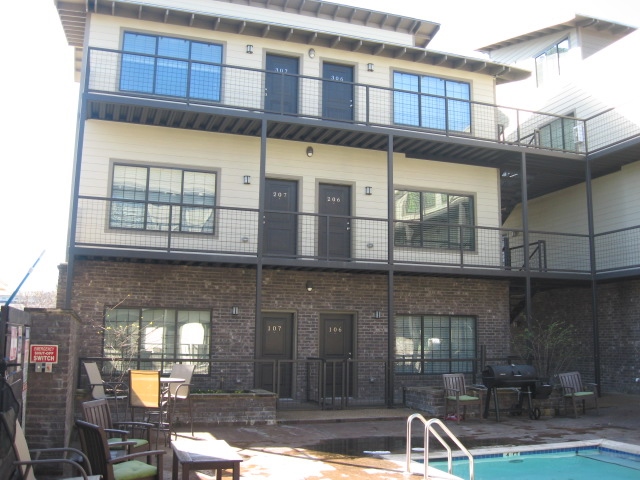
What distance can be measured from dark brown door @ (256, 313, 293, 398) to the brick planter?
2887 mm

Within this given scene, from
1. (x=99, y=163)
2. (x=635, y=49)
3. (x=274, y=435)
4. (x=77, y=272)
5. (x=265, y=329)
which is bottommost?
(x=274, y=435)

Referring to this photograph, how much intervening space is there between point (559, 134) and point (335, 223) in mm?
7141

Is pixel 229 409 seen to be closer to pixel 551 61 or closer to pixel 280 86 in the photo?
pixel 280 86

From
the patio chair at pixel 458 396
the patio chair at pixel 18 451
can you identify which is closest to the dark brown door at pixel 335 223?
the patio chair at pixel 458 396

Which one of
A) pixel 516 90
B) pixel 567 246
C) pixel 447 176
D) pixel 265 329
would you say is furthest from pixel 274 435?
pixel 516 90

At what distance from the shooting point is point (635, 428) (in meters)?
10.8

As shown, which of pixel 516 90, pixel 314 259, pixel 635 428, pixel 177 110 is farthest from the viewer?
pixel 516 90

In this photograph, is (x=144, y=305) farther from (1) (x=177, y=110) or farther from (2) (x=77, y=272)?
(1) (x=177, y=110)

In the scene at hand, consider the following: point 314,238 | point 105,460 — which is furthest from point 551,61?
point 105,460

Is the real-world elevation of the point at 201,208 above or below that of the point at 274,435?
above

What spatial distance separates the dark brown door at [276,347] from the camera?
1395cm

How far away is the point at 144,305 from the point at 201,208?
2.33 metres

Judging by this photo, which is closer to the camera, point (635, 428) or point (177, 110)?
point (635, 428)

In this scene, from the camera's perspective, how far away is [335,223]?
15.0 metres
